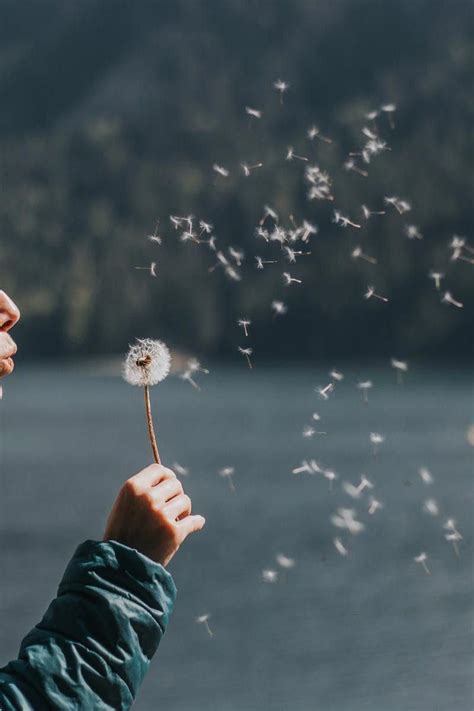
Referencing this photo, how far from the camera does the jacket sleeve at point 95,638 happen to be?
219 centimetres

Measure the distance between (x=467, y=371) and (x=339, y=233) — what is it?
23818mm

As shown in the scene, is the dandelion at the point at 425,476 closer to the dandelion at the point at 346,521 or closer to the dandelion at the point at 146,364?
the dandelion at the point at 346,521

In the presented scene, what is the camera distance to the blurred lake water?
112 ft

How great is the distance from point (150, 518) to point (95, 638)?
0.25 meters

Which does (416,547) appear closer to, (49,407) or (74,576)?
(74,576)

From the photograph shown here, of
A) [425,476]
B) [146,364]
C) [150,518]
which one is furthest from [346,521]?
[150,518]

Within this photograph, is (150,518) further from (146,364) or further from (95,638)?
(146,364)

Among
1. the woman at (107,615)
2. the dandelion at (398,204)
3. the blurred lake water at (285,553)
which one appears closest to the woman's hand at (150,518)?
the woman at (107,615)

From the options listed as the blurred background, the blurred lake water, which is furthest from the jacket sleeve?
the blurred lake water

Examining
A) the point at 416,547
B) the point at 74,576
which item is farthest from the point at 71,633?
the point at 416,547

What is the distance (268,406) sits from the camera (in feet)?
356

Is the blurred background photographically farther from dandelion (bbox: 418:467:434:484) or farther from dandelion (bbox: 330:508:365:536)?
dandelion (bbox: 418:467:434:484)

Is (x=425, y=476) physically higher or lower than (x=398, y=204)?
lower

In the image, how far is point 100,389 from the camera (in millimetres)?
139500
